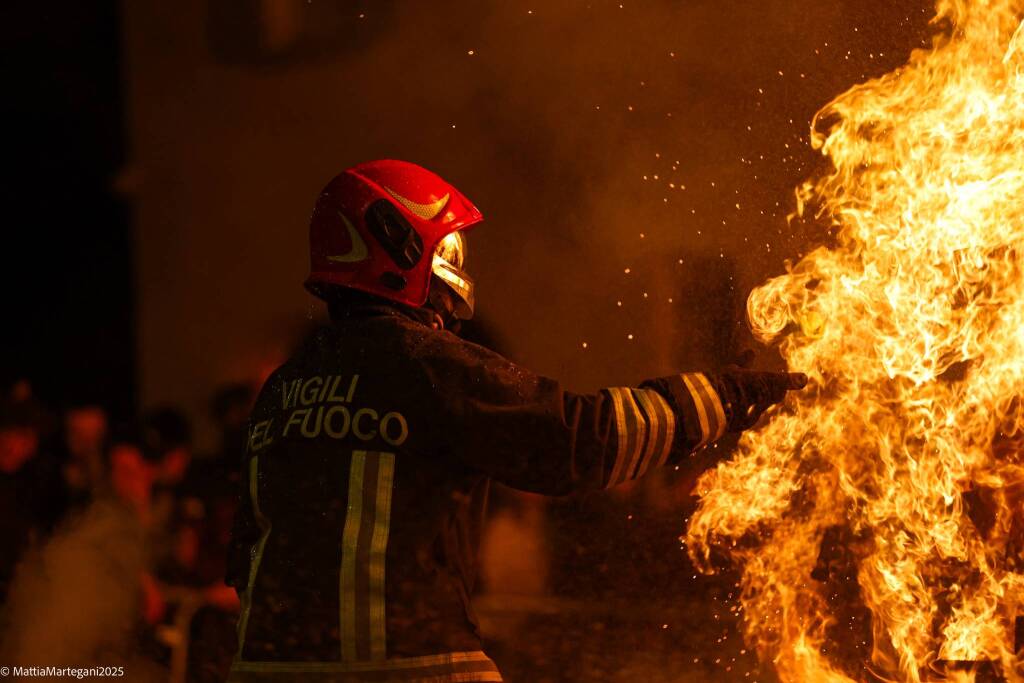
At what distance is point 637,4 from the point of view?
6.58 meters

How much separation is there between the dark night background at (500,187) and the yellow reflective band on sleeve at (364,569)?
217cm

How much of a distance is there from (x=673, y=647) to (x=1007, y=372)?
2.97 m

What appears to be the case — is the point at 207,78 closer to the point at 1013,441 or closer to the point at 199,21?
the point at 199,21

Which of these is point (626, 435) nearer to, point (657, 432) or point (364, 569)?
point (657, 432)

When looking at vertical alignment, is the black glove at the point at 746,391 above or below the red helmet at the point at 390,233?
below

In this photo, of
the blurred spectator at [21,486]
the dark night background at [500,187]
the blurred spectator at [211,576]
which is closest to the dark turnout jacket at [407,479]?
the dark night background at [500,187]

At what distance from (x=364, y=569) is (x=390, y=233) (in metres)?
0.89

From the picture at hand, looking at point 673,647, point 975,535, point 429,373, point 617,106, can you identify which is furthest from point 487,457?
point 617,106

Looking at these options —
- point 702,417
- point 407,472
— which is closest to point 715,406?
point 702,417

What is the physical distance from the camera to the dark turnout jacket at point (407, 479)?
2906 millimetres

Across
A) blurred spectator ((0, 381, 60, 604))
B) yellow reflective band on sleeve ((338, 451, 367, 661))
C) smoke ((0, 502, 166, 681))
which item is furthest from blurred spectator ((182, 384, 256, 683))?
yellow reflective band on sleeve ((338, 451, 367, 661))

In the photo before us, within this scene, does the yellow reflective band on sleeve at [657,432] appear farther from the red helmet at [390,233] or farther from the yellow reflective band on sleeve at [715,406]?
the red helmet at [390,233]

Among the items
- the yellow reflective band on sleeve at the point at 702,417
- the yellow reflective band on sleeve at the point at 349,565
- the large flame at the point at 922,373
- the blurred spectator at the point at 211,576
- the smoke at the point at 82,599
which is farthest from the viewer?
the blurred spectator at the point at 211,576

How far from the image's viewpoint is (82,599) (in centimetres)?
512
